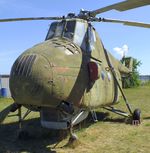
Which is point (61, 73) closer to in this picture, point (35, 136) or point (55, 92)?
point (55, 92)

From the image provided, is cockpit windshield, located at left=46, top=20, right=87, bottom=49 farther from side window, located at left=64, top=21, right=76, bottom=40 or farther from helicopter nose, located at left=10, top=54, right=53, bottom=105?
helicopter nose, located at left=10, top=54, right=53, bottom=105

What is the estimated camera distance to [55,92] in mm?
7777

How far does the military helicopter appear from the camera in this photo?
25.0 feet

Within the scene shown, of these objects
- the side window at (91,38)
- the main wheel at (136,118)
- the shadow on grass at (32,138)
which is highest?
the side window at (91,38)

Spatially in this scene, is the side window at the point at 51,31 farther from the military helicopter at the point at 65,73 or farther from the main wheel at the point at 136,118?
the main wheel at the point at 136,118

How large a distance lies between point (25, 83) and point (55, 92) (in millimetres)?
704

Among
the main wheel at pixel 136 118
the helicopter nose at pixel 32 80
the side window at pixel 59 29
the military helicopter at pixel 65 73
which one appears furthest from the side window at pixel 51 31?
the main wheel at pixel 136 118

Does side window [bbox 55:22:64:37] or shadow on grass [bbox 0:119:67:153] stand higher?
side window [bbox 55:22:64:37]

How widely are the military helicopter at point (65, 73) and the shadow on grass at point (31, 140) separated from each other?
66 centimetres

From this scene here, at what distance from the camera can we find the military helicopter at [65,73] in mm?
7633

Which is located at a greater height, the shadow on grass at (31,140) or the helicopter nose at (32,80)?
the helicopter nose at (32,80)

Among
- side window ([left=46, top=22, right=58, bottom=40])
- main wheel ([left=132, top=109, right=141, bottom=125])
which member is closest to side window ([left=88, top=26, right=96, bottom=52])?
side window ([left=46, top=22, right=58, bottom=40])

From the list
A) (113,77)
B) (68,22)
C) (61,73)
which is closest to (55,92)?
(61,73)

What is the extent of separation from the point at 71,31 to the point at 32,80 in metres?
2.63
